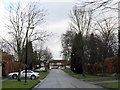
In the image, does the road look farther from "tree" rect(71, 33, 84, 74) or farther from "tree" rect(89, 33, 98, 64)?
"tree" rect(89, 33, 98, 64)

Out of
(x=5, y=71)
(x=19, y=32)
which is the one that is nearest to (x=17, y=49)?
(x=19, y=32)

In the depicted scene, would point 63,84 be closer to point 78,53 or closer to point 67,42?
point 78,53

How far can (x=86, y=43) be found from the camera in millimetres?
83062

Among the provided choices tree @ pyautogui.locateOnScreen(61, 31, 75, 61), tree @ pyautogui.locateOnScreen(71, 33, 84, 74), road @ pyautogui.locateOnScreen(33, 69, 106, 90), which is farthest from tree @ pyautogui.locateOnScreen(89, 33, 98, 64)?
road @ pyautogui.locateOnScreen(33, 69, 106, 90)

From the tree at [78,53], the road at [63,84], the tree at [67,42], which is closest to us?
the road at [63,84]

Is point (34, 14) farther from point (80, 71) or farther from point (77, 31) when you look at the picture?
point (80, 71)

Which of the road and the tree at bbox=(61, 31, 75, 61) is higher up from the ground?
the tree at bbox=(61, 31, 75, 61)

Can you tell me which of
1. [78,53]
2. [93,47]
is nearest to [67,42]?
[93,47]

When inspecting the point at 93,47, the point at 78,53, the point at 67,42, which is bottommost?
the point at 78,53

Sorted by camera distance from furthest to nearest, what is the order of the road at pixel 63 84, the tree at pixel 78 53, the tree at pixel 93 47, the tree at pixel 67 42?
1. the tree at pixel 67 42
2. the tree at pixel 93 47
3. the tree at pixel 78 53
4. the road at pixel 63 84

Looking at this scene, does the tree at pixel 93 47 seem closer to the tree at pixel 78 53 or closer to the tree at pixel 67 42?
the tree at pixel 78 53

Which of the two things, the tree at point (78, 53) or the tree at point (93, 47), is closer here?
the tree at point (78, 53)

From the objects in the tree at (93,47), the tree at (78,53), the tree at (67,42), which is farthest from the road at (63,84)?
the tree at (67,42)

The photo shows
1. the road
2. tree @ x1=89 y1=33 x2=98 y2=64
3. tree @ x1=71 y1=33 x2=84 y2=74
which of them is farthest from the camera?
tree @ x1=89 y1=33 x2=98 y2=64
